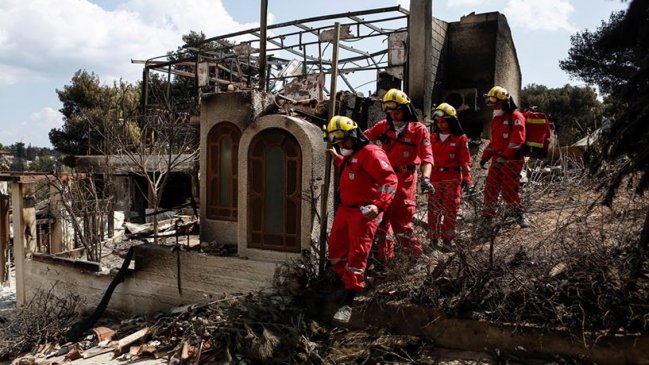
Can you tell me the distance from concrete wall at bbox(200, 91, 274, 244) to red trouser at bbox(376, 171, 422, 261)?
2.97 m

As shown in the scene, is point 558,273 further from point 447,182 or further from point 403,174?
point 403,174

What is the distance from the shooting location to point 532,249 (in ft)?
17.3

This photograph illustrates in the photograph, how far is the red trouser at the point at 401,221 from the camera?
19.6 feet

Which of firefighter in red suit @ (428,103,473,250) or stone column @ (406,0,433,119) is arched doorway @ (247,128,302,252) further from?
stone column @ (406,0,433,119)

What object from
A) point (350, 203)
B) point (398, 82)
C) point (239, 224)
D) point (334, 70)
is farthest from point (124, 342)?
point (398, 82)

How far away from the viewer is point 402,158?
6.51 m

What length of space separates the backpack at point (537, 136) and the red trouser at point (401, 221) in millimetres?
2008

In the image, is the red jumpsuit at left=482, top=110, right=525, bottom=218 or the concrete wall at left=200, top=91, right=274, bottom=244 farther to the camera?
the concrete wall at left=200, top=91, right=274, bottom=244

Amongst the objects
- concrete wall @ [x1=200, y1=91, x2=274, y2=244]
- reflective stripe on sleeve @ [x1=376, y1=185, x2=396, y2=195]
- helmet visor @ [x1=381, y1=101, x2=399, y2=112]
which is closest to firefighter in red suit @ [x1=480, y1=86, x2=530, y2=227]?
reflective stripe on sleeve @ [x1=376, y1=185, x2=396, y2=195]

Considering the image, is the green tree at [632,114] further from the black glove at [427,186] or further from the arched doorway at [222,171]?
the arched doorway at [222,171]

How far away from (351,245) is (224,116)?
13.7 feet

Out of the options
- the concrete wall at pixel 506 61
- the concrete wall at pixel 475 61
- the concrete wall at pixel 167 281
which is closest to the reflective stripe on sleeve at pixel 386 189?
the concrete wall at pixel 167 281

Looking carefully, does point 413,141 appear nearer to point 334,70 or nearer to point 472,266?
point 334,70

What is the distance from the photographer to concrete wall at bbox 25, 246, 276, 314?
7924mm
